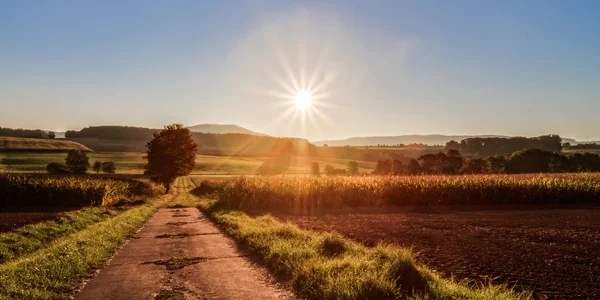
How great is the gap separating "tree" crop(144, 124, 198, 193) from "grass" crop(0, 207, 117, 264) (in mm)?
34322

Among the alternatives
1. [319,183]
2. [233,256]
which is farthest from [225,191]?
[233,256]

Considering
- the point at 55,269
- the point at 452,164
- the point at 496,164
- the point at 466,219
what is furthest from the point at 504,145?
the point at 55,269

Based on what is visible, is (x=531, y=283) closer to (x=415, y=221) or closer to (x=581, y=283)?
(x=581, y=283)

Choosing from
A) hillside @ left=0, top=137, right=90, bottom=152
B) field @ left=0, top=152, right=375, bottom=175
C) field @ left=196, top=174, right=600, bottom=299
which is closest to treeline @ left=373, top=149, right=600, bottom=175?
field @ left=0, top=152, right=375, bottom=175

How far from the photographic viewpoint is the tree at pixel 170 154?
56.7 meters

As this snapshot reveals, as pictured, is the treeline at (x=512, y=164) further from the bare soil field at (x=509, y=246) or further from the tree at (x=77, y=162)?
the bare soil field at (x=509, y=246)

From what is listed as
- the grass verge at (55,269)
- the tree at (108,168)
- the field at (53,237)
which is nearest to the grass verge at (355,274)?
the grass verge at (55,269)

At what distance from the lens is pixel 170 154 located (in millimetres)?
56781

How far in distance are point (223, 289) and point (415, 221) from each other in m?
13.9

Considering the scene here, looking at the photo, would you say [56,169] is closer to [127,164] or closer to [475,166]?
[127,164]

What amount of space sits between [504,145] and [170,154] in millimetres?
133001

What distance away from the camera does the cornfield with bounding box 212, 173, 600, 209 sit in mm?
28781

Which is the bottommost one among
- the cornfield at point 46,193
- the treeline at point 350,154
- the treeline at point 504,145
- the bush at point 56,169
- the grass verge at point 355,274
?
the bush at point 56,169

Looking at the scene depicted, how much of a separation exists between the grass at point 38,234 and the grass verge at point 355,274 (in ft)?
25.0
